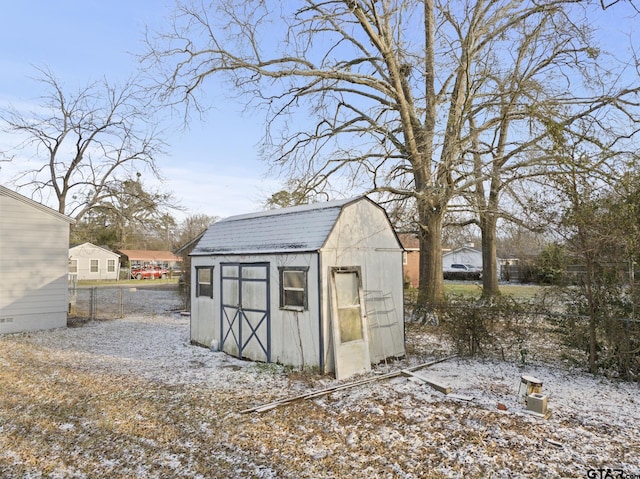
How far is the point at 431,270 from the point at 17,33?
44.2 ft

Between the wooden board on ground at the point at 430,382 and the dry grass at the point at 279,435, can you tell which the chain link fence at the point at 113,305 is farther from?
the wooden board on ground at the point at 430,382

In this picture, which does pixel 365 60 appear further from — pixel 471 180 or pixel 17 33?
pixel 17 33

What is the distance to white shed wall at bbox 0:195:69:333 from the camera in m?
12.1

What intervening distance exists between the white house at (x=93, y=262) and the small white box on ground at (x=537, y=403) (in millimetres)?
41013

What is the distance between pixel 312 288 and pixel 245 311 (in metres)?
2.12

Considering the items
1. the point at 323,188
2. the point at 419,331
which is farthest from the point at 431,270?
the point at 323,188

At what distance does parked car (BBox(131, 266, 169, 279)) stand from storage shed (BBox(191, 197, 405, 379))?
3637cm

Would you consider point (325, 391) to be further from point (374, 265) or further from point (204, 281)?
point (204, 281)

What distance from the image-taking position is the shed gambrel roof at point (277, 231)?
306 inches

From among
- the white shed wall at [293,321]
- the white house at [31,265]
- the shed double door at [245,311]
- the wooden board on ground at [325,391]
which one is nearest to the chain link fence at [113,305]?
the white house at [31,265]

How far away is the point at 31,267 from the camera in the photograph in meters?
12.6

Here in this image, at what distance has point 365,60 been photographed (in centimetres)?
1434

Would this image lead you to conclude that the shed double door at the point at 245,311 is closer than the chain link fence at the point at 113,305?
Yes

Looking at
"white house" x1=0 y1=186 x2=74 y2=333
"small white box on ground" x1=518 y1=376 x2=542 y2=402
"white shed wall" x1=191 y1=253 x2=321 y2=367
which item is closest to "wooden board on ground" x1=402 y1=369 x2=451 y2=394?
"small white box on ground" x1=518 y1=376 x2=542 y2=402
